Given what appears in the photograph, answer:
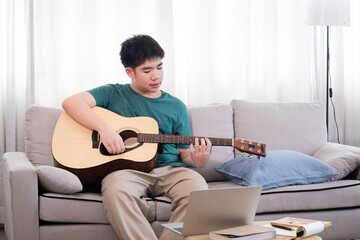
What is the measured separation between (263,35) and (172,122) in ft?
4.02

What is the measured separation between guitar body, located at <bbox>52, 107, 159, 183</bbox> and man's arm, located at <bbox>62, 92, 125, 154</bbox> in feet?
0.13

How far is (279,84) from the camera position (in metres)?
3.98


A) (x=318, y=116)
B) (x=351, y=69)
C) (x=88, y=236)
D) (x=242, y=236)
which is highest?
(x=351, y=69)

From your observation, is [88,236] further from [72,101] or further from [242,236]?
[242,236]

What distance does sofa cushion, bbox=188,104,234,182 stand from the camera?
10.6ft

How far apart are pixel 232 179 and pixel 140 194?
25.7 inches

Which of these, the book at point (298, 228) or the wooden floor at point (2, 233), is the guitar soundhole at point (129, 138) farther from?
the wooden floor at point (2, 233)

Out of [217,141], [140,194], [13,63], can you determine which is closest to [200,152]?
[217,141]

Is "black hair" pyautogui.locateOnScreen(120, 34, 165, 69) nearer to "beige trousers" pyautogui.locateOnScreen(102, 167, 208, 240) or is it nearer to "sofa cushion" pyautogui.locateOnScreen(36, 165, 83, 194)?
"beige trousers" pyautogui.locateOnScreen(102, 167, 208, 240)

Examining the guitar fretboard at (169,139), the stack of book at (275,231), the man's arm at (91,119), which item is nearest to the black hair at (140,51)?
the man's arm at (91,119)

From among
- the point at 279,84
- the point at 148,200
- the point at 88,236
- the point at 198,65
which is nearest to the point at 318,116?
the point at 279,84

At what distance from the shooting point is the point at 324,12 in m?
3.63

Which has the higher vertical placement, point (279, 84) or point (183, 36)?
point (183, 36)

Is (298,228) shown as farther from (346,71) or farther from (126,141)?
(346,71)
